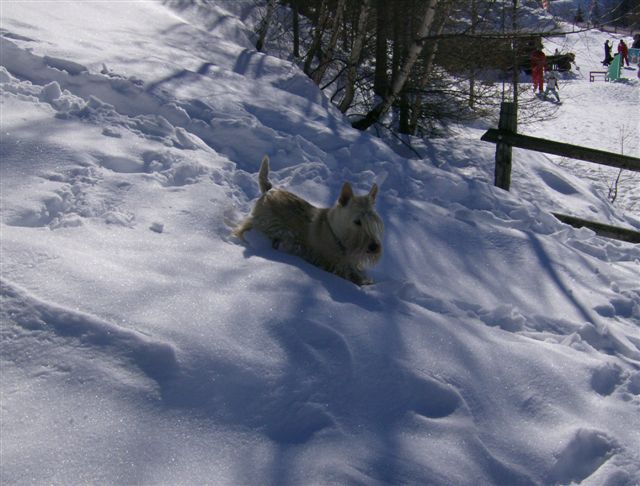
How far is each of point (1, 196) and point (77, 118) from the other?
79.5 inches

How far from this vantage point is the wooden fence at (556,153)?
26.8 feet

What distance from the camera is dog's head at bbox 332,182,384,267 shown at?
189 inches

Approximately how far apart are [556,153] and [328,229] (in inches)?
192

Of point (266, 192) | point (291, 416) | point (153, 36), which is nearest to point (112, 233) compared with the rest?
point (266, 192)

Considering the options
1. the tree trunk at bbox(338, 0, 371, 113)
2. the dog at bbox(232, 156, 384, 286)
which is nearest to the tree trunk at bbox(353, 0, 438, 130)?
the tree trunk at bbox(338, 0, 371, 113)

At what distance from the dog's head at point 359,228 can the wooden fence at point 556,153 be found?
4299 mm

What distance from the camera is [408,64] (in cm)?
1027

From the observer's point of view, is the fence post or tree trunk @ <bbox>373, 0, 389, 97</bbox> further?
tree trunk @ <bbox>373, 0, 389, 97</bbox>

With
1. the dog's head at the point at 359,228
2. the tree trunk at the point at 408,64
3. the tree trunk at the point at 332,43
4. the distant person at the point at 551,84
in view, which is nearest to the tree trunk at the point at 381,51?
the tree trunk at the point at 332,43

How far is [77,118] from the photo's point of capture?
5.87 metres

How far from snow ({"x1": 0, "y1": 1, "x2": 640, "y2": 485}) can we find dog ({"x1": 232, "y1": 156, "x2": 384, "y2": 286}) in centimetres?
19

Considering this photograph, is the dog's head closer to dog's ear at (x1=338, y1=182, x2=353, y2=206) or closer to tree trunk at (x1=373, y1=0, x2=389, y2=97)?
dog's ear at (x1=338, y1=182, x2=353, y2=206)

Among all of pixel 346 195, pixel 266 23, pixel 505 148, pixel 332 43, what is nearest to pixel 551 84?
pixel 266 23

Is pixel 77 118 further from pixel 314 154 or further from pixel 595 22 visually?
pixel 595 22
